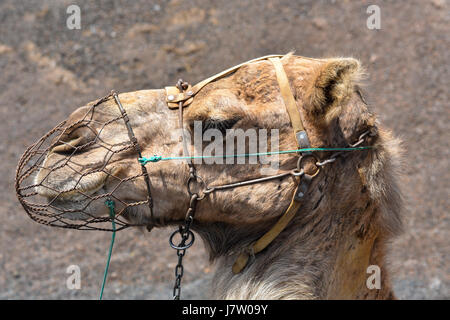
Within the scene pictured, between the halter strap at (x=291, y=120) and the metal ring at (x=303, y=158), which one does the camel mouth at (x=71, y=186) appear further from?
the metal ring at (x=303, y=158)

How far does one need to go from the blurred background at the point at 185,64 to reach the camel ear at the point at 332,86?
4.84 metres

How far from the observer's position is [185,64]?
30.8ft

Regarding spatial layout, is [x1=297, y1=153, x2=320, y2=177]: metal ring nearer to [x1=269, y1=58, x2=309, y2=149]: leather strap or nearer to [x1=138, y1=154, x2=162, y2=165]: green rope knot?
[x1=269, y1=58, x2=309, y2=149]: leather strap

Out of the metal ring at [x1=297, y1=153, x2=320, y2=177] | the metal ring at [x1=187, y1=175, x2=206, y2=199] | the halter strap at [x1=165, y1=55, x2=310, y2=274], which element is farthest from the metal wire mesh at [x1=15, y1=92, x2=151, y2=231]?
the metal ring at [x1=297, y1=153, x2=320, y2=177]

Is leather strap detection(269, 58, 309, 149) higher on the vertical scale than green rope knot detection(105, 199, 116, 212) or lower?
higher

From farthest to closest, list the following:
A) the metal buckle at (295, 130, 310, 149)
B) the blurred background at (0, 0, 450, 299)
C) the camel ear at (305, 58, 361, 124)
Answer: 1. the blurred background at (0, 0, 450, 299)
2. the metal buckle at (295, 130, 310, 149)
3. the camel ear at (305, 58, 361, 124)

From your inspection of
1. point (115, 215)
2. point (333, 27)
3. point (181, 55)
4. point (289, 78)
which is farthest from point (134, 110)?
point (333, 27)

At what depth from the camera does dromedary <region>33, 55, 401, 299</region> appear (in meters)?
2.87

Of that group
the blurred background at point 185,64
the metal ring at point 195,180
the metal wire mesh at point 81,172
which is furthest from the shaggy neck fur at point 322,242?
the blurred background at point 185,64

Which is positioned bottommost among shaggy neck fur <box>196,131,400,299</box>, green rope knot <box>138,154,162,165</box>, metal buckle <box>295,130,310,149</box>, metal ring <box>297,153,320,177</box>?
shaggy neck fur <box>196,131,400,299</box>

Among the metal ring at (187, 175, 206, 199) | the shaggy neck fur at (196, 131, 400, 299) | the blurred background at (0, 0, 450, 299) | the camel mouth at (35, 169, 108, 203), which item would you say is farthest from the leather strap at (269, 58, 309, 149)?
the blurred background at (0, 0, 450, 299)

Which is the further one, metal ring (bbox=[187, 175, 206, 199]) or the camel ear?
metal ring (bbox=[187, 175, 206, 199])

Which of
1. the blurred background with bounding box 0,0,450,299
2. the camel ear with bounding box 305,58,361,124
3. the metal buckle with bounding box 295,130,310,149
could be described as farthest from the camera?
the blurred background with bounding box 0,0,450,299

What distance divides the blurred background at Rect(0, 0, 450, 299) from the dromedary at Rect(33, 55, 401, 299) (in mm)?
4434
